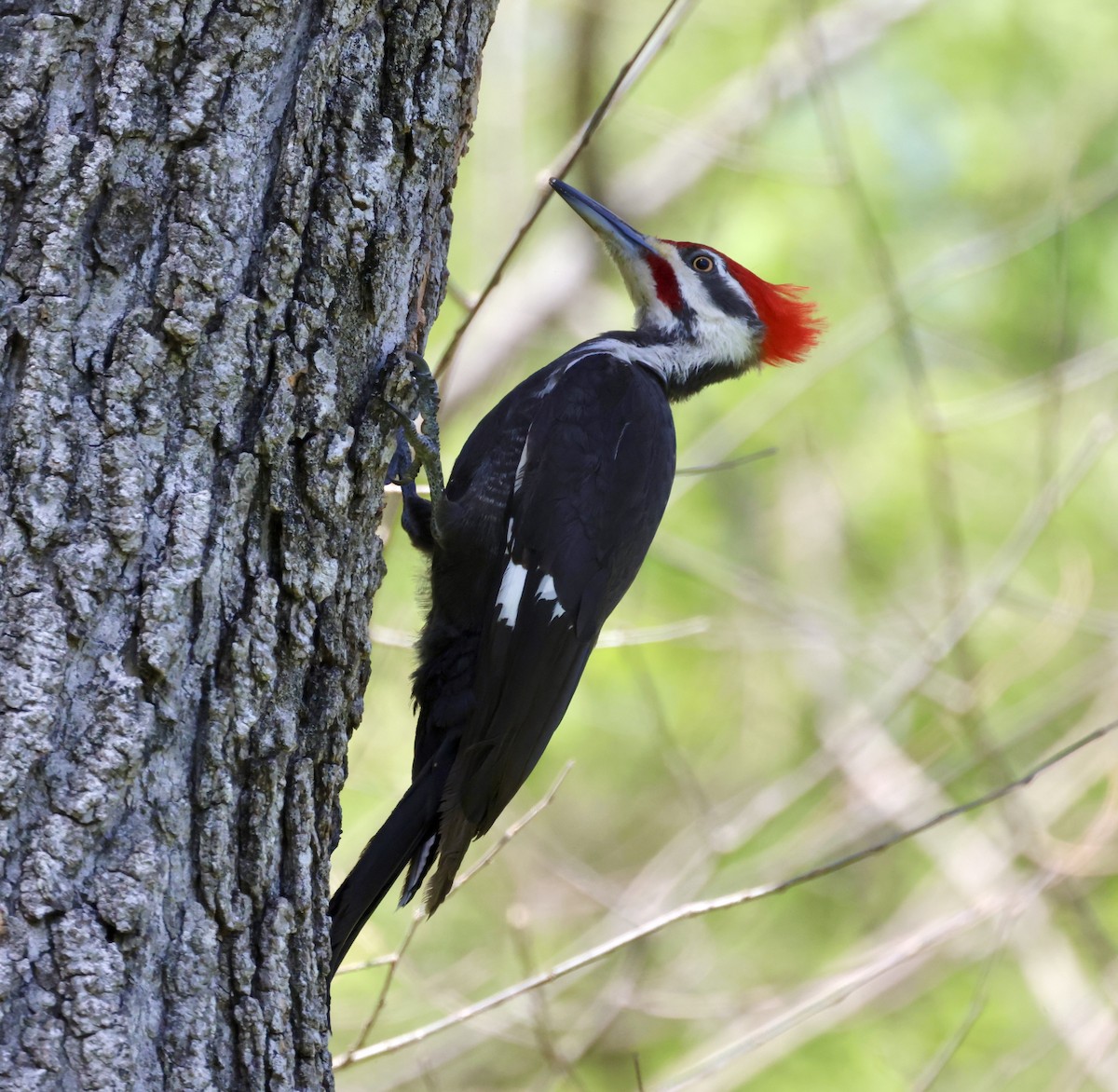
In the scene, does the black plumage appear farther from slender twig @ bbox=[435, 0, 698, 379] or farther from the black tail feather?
slender twig @ bbox=[435, 0, 698, 379]

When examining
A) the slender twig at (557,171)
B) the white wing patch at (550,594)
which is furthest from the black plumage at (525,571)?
the slender twig at (557,171)

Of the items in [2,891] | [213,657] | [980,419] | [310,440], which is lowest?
[2,891]

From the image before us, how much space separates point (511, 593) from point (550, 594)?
0.25 ft

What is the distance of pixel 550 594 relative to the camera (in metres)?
2.49

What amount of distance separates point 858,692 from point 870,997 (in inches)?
48.9

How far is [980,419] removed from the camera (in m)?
4.32

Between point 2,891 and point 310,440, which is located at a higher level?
point 310,440

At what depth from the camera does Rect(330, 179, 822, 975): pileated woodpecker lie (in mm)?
2305

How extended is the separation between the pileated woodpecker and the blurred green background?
1.55 meters

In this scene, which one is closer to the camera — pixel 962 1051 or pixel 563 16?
pixel 563 16

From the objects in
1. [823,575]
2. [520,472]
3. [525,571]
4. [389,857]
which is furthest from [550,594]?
[823,575]

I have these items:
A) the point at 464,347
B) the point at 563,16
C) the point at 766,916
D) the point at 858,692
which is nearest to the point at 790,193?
the point at 563,16

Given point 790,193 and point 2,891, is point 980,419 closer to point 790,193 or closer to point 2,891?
point 790,193

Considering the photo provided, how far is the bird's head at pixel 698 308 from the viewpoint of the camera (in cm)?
308
